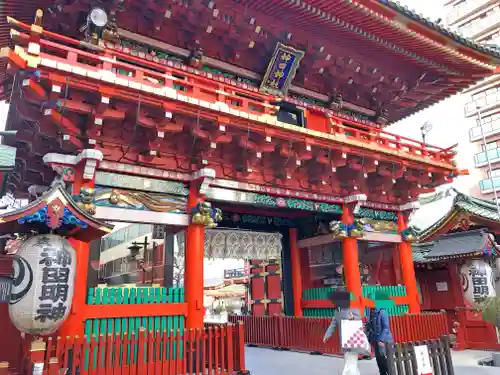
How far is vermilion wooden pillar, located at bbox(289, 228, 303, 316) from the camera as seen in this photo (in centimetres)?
1305

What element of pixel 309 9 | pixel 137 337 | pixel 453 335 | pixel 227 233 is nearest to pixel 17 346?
pixel 137 337

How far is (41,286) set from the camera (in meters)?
5.98

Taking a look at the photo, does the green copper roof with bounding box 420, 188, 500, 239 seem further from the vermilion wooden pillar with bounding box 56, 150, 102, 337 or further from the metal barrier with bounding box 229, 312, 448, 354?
the vermilion wooden pillar with bounding box 56, 150, 102, 337

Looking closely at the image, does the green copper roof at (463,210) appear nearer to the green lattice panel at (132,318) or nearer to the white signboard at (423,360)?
the white signboard at (423,360)

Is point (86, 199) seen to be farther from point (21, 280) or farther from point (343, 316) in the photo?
point (343, 316)

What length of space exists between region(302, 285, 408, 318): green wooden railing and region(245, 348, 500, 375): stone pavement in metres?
1.55

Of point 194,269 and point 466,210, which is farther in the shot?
point 466,210

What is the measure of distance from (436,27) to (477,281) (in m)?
→ 7.48

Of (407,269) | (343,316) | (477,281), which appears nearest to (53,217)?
(343,316)

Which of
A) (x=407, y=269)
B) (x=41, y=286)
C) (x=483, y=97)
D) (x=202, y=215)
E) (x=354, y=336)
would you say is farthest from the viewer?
(x=483, y=97)

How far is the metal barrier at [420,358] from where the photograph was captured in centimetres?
636

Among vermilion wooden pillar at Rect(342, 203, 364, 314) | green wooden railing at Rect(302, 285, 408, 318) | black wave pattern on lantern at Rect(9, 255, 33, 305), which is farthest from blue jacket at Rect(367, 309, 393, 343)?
black wave pattern on lantern at Rect(9, 255, 33, 305)

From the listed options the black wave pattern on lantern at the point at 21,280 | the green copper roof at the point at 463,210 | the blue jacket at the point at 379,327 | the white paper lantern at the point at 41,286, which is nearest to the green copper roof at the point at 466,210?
the green copper roof at the point at 463,210

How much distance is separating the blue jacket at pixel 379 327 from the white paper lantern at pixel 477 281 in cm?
561
